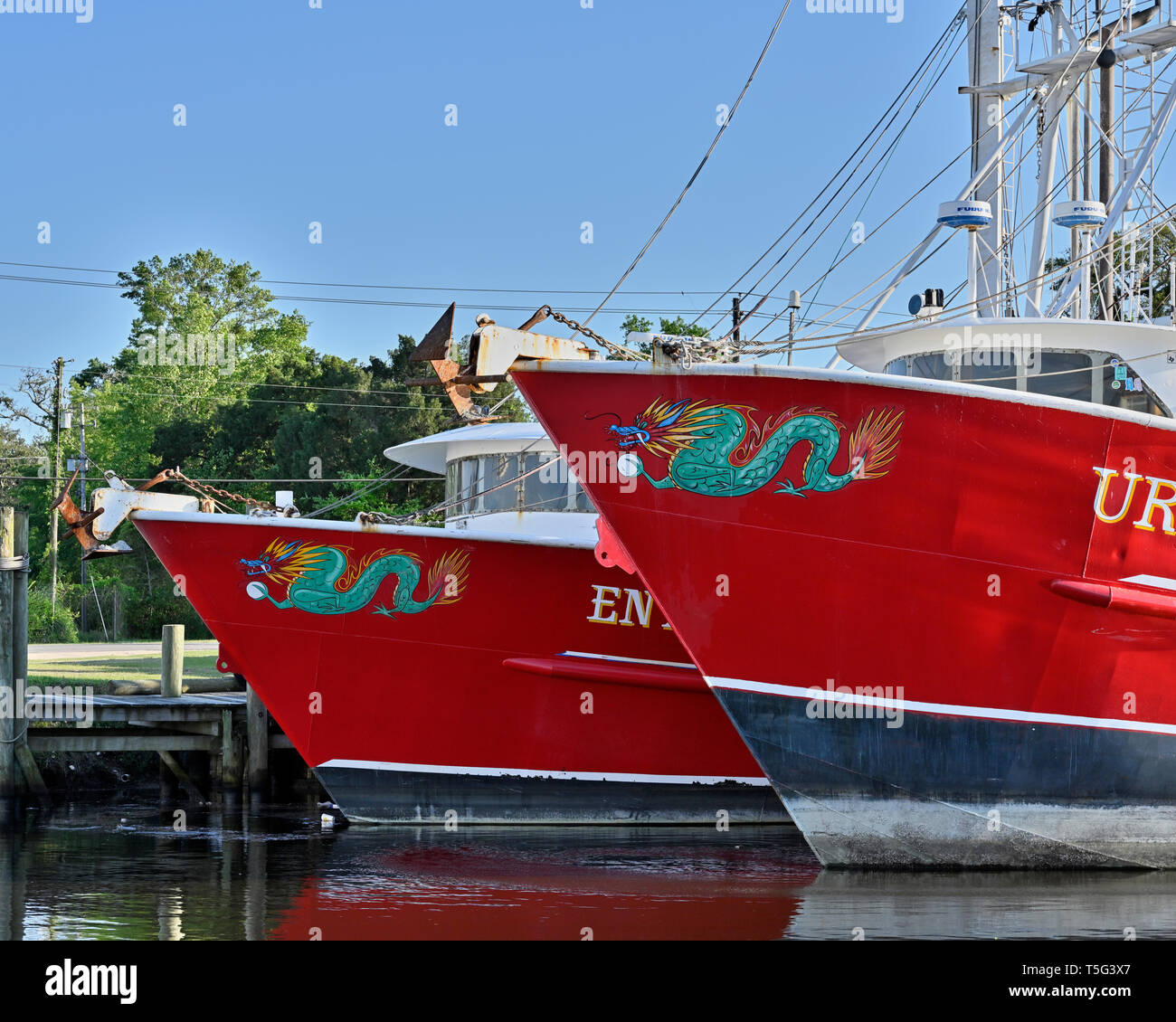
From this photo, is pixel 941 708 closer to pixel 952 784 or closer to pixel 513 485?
pixel 952 784

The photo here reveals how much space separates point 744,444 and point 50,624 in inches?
1043

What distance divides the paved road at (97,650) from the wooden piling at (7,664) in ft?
28.6

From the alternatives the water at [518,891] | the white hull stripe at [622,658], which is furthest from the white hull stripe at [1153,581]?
the white hull stripe at [622,658]

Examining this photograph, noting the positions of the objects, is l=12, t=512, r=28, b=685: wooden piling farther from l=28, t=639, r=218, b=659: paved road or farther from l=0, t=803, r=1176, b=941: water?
l=28, t=639, r=218, b=659: paved road

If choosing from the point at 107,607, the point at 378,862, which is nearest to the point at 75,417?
the point at 107,607

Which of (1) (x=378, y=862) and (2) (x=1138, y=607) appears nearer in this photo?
(2) (x=1138, y=607)

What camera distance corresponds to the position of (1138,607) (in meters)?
11.2

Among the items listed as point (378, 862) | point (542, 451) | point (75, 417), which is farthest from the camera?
point (75, 417)

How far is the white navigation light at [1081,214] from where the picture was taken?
1426cm

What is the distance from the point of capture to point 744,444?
1138cm

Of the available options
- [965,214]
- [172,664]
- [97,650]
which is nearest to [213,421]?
[97,650]

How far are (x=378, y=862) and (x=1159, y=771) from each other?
6.59 meters

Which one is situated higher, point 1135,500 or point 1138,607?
point 1135,500
